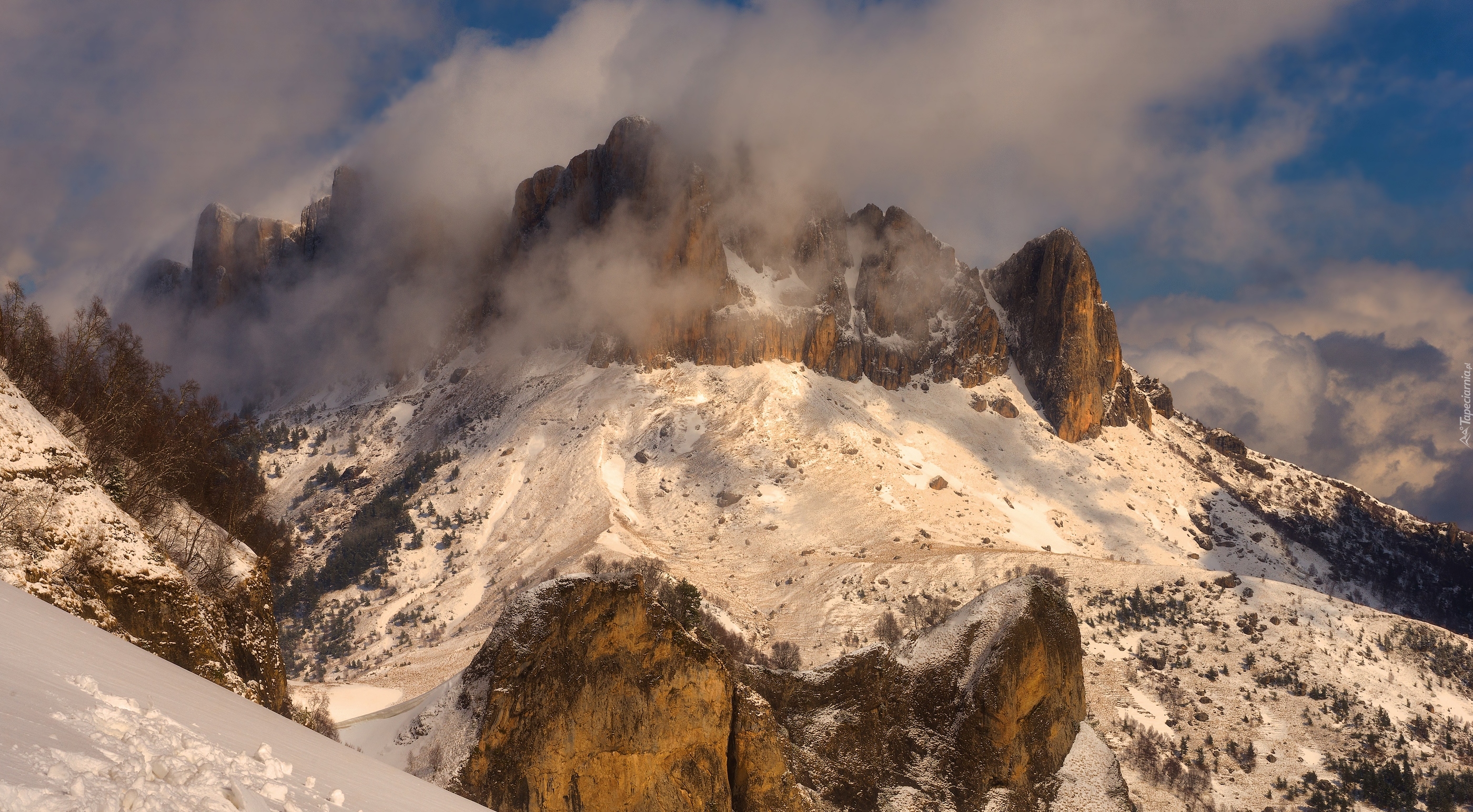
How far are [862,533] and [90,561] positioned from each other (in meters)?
96.8

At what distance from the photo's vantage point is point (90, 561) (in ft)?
61.5

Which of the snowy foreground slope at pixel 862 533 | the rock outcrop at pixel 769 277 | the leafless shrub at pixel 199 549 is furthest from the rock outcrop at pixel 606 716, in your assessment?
the rock outcrop at pixel 769 277

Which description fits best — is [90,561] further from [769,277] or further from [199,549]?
[769,277]

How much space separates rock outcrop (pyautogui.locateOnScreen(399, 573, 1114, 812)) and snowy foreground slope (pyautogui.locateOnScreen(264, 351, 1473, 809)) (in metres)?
4.20

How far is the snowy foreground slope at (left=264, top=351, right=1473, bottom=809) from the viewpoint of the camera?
7375 centimetres

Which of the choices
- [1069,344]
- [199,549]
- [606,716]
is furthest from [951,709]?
[1069,344]

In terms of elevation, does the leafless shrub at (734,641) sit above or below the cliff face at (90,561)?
above

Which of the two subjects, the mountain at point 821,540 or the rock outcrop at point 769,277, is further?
the rock outcrop at point 769,277

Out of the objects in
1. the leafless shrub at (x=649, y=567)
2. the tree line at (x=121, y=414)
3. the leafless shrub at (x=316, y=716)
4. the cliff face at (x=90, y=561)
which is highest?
the leafless shrub at (x=649, y=567)

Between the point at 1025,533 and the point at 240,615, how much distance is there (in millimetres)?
115272

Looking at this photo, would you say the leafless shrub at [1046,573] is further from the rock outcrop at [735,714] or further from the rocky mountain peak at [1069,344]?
the rocky mountain peak at [1069,344]

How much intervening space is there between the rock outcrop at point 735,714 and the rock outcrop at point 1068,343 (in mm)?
135767

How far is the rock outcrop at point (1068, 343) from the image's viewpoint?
16412 cm

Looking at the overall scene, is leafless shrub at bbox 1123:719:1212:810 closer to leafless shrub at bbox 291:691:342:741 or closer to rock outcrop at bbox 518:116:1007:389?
leafless shrub at bbox 291:691:342:741
